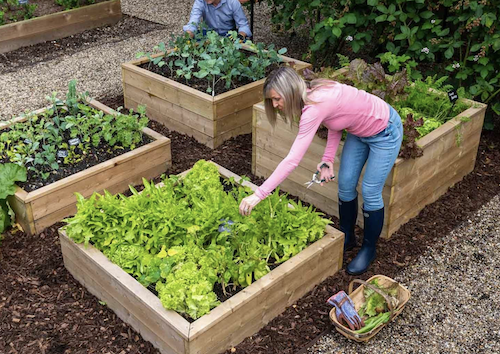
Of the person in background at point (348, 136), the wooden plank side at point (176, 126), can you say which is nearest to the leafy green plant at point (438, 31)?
the wooden plank side at point (176, 126)

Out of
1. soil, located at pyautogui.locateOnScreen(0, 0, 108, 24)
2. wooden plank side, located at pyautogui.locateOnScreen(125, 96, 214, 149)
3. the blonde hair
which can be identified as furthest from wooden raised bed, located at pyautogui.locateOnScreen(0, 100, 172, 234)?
soil, located at pyautogui.locateOnScreen(0, 0, 108, 24)

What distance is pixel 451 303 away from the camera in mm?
3588

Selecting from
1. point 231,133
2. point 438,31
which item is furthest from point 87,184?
point 438,31

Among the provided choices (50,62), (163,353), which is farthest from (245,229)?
(50,62)

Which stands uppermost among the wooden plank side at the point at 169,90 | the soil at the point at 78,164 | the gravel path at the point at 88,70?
the wooden plank side at the point at 169,90

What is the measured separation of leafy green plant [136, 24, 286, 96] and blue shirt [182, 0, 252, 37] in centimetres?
15

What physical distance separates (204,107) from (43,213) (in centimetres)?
163

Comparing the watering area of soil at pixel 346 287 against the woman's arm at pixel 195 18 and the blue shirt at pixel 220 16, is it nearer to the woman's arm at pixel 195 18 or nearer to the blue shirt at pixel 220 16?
the woman's arm at pixel 195 18

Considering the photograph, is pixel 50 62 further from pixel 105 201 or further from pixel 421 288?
pixel 421 288

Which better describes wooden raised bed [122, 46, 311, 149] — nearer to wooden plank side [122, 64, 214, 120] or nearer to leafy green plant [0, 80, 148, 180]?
wooden plank side [122, 64, 214, 120]

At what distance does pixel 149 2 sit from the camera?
376 inches

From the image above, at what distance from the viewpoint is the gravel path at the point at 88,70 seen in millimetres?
6219

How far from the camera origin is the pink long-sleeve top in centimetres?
307

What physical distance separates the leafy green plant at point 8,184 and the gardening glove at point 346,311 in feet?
7.34
